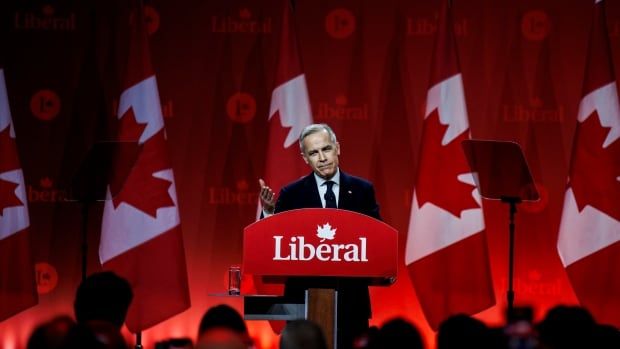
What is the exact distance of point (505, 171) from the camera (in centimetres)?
683

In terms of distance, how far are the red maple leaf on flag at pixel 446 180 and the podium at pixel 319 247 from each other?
3139mm

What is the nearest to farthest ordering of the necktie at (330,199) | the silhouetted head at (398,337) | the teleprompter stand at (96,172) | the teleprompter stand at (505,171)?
the silhouetted head at (398,337) → the necktie at (330,199) → the teleprompter stand at (505,171) → the teleprompter stand at (96,172)

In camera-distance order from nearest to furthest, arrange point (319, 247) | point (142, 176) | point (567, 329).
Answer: point (567, 329), point (319, 247), point (142, 176)

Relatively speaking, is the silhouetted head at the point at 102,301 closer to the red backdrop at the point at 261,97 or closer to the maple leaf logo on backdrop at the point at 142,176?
the maple leaf logo on backdrop at the point at 142,176

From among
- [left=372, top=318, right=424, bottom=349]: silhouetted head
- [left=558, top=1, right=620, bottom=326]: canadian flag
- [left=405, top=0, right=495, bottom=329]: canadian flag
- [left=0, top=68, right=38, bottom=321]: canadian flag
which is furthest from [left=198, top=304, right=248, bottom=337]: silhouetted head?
[left=558, top=1, right=620, bottom=326]: canadian flag

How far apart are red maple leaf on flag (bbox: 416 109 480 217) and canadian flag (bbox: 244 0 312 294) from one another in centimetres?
93

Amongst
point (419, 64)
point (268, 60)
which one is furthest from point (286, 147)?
point (419, 64)

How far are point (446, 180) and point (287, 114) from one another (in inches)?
52.3

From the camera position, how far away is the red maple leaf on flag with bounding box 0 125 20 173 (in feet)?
23.6

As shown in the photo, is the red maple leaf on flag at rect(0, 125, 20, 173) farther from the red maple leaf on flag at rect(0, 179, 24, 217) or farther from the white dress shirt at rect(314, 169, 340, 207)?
the white dress shirt at rect(314, 169, 340, 207)

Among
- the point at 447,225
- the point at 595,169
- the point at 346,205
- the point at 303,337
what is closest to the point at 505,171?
the point at 447,225

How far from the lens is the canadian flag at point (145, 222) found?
720 centimetres

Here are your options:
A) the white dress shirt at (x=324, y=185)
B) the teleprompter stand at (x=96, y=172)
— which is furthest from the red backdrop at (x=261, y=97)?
the white dress shirt at (x=324, y=185)

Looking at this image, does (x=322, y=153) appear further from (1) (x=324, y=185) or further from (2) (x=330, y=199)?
(2) (x=330, y=199)
